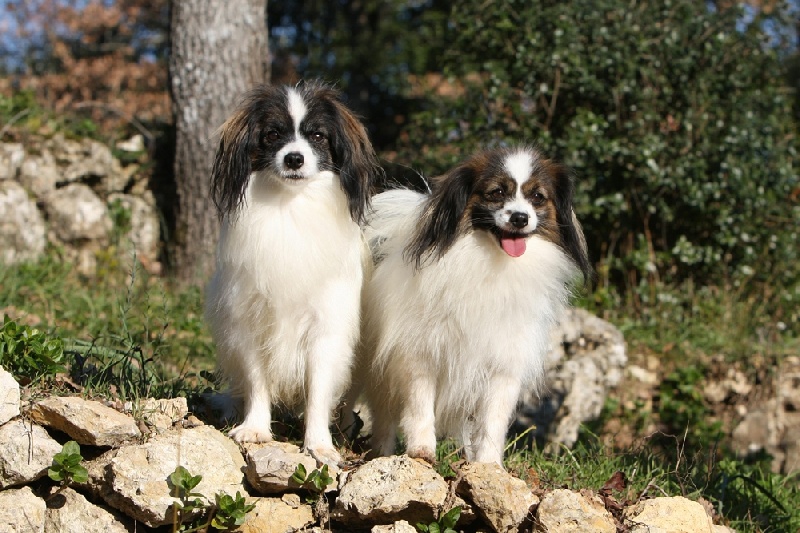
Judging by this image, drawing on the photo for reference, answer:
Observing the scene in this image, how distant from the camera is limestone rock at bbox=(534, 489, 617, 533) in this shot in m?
3.62

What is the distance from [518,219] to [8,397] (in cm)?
232

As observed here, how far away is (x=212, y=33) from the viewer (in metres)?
7.32

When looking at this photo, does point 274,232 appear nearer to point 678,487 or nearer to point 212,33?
point 678,487

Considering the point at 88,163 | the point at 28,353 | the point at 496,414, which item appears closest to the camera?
the point at 28,353

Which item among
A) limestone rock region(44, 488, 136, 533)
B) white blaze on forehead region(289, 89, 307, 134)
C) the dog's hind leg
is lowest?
limestone rock region(44, 488, 136, 533)

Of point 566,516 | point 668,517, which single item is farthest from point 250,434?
point 668,517

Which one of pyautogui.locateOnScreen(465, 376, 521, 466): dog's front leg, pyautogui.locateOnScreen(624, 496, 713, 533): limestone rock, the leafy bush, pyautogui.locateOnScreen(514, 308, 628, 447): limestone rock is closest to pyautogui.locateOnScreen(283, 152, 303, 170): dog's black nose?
pyautogui.locateOnScreen(465, 376, 521, 466): dog's front leg

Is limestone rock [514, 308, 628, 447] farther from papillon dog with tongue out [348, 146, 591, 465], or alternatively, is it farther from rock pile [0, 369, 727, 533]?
rock pile [0, 369, 727, 533]

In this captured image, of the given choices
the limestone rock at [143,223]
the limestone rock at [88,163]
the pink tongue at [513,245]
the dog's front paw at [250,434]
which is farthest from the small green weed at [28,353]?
the limestone rock at [88,163]

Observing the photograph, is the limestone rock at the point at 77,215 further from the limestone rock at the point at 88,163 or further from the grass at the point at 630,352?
the grass at the point at 630,352

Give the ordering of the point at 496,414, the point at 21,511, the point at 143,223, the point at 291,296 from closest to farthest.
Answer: the point at 21,511 → the point at 291,296 → the point at 496,414 → the point at 143,223

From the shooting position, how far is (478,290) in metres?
4.12

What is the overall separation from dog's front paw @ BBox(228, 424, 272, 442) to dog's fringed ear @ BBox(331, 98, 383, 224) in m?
1.06

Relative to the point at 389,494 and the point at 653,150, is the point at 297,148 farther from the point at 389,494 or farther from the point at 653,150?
the point at 653,150
